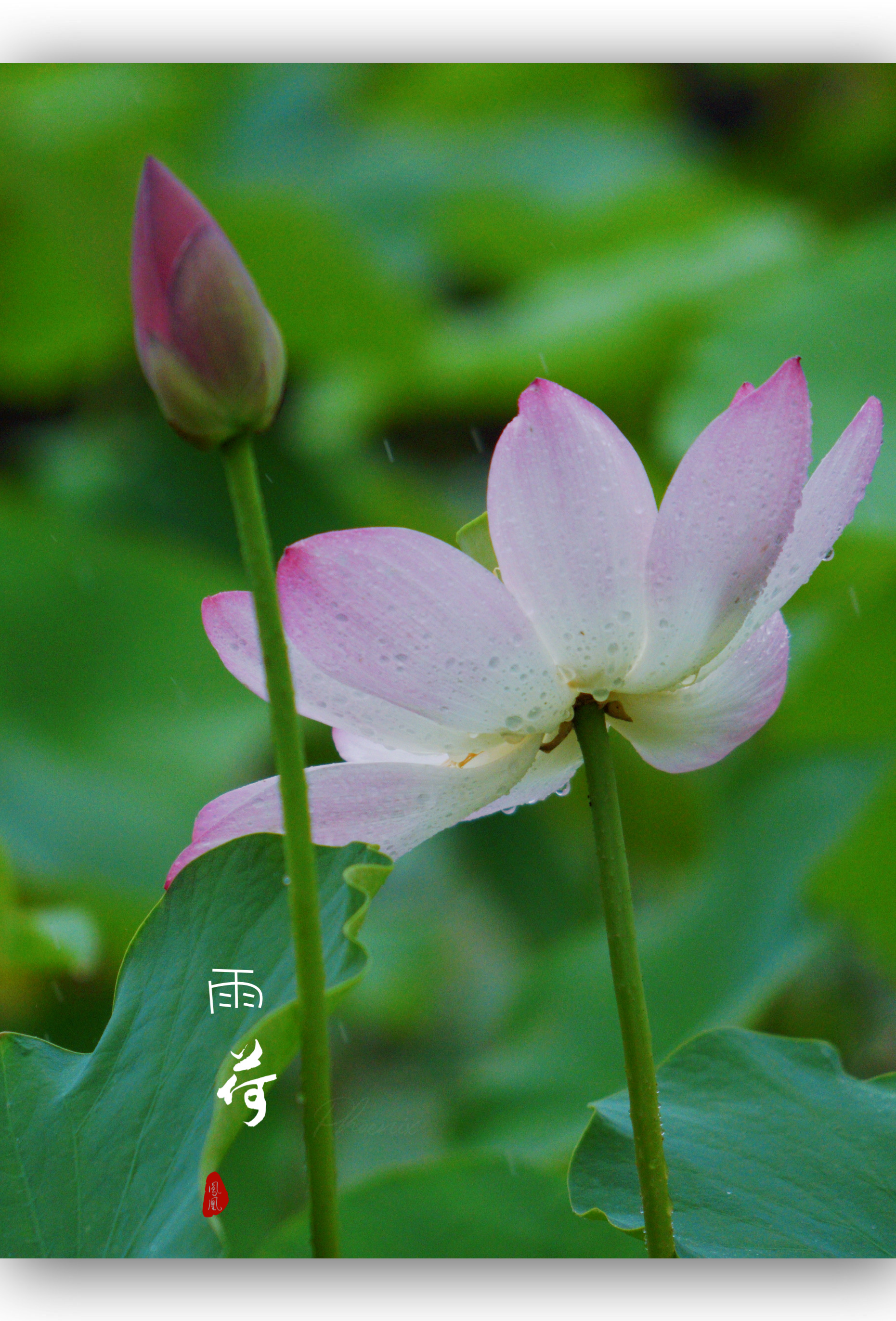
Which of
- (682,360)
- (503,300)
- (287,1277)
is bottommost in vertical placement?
(287,1277)

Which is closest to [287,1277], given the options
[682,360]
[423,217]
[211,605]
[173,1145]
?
[173,1145]

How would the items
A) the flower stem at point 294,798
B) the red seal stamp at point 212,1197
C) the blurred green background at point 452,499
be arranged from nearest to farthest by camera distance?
the flower stem at point 294,798 → the red seal stamp at point 212,1197 → the blurred green background at point 452,499

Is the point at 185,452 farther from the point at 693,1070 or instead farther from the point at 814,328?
the point at 693,1070

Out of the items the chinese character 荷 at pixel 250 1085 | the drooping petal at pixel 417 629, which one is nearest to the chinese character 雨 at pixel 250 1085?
the chinese character 荷 at pixel 250 1085

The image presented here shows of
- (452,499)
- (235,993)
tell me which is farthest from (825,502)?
(452,499)

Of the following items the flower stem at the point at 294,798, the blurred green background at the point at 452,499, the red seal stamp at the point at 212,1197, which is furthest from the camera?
the blurred green background at the point at 452,499

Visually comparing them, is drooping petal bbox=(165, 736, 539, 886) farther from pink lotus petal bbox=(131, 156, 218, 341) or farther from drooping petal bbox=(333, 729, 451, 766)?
pink lotus petal bbox=(131, 156, 218, 341)

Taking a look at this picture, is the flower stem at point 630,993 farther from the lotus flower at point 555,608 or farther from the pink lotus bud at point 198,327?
the pink lotus bud at point 198,327

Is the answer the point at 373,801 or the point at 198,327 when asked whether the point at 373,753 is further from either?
the point at 198,327
